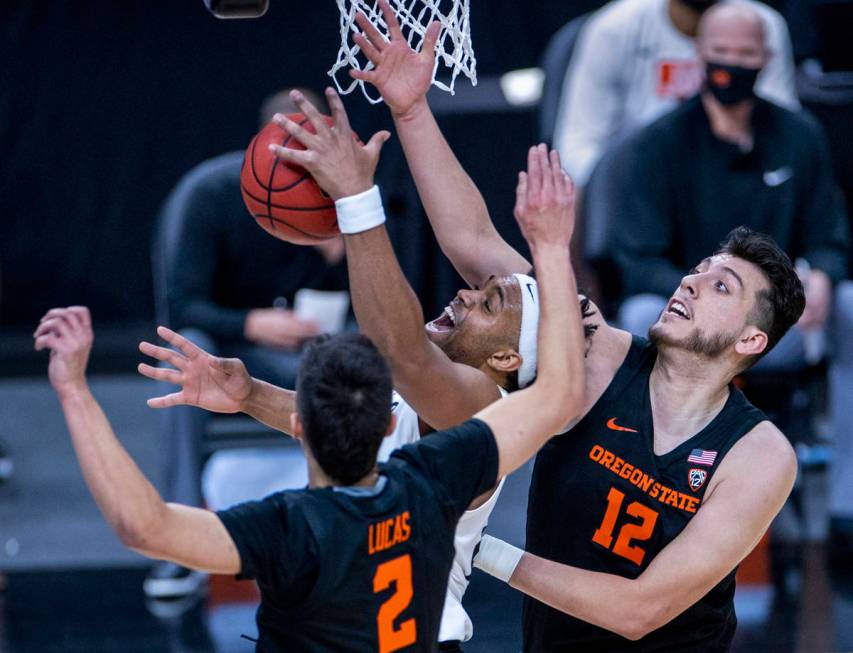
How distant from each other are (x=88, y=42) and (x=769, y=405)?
13.8 ft

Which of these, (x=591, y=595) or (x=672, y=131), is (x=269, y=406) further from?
(x=672, y=131)

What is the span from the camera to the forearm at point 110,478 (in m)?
2.47

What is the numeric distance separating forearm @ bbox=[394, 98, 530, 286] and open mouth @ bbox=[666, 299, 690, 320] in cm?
39

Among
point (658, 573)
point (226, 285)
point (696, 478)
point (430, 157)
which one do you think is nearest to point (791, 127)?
point (226, 285)

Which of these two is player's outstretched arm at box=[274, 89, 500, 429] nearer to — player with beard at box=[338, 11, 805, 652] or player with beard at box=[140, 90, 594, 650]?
player with beard at box=[140, 90, 594, 650]

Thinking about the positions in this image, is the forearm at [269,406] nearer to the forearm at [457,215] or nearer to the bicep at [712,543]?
the forearm at [457,215]

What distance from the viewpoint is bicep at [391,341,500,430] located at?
3.04 meters

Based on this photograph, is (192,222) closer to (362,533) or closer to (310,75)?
(310,75)

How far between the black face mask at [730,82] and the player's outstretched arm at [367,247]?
2983 millimetres

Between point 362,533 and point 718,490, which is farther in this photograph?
point 718,490

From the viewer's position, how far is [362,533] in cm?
267

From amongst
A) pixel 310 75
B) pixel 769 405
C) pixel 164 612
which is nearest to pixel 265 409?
pixel 164 612

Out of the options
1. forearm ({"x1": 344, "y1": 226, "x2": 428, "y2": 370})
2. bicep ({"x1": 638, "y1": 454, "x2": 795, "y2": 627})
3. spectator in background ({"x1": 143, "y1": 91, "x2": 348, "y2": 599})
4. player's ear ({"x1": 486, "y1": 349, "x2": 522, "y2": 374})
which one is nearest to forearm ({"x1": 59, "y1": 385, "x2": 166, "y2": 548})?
forearm ({"x1": 344, "y1": 226, "x2": 428, "y2": 370})

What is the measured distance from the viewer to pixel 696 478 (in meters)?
3.41
